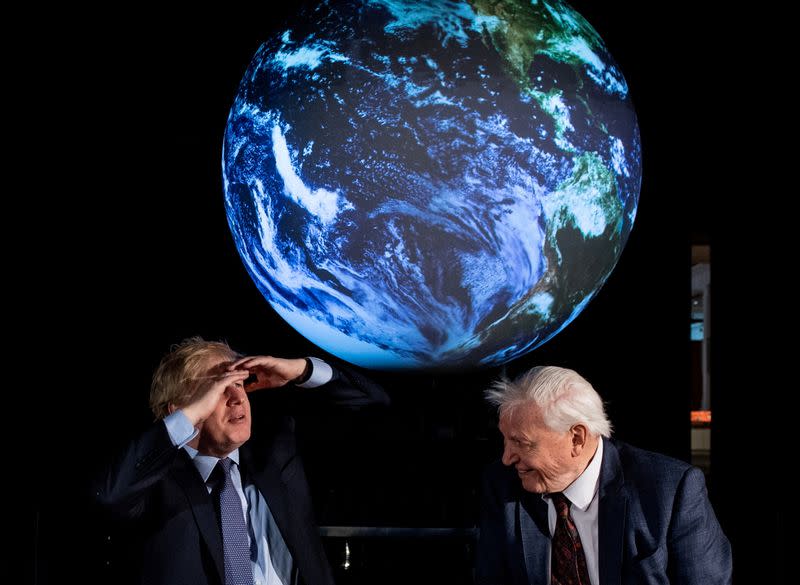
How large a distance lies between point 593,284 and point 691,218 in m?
1.02

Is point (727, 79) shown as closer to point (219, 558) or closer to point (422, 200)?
point (422, 200)

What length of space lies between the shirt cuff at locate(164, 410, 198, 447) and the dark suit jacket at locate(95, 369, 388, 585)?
16 millimetres

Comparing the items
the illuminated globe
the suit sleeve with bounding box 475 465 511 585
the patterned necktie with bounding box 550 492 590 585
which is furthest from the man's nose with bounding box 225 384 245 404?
the patterned necktie with bounding box 550 492 590 585

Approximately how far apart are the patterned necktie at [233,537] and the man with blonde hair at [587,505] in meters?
0.66

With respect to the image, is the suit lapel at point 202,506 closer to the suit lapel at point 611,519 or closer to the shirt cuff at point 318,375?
the shirt cuff at point 318,375

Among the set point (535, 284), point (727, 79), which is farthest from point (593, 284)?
point (727, 79)

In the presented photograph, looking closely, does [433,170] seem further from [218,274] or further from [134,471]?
[218,274]

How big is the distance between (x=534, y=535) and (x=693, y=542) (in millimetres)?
396

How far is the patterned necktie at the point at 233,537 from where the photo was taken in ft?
8.23

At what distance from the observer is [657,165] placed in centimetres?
368

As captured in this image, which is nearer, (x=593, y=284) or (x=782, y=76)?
(x=593, y=284)

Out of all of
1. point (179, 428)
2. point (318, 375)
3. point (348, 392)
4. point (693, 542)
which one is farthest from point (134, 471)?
point (693, 542)

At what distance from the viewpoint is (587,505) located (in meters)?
2.40

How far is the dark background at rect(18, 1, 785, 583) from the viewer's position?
142 inches
